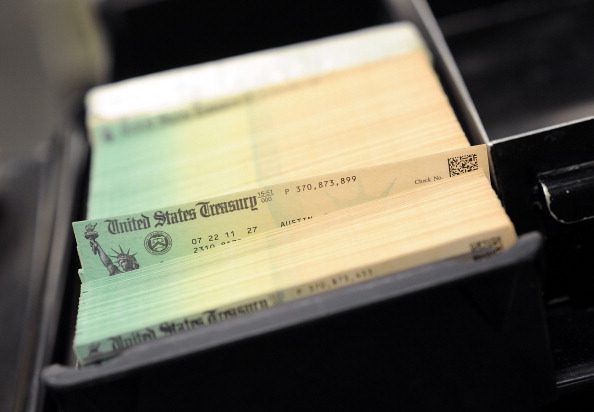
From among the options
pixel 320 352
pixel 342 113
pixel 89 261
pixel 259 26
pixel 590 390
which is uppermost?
pixel 259 26

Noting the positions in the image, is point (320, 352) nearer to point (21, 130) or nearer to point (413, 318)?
point (413, 318)

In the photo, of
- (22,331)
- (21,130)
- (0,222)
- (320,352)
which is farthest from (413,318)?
(21,130)

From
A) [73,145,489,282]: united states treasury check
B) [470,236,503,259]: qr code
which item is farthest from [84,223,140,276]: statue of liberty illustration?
[470,236,503,259]: qr code

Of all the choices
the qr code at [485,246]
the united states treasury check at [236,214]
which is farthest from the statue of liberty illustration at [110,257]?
the qr code at [485,246]

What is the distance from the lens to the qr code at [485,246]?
1.65ft

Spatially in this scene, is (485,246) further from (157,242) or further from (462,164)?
(157,242)

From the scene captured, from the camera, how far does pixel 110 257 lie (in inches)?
21.4

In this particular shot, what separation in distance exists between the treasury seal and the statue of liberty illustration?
0.02m

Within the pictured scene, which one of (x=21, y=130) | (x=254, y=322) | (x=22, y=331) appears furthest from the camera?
(x=21, y=130)

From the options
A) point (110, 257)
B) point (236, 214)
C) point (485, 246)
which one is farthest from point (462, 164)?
point (110, 257)

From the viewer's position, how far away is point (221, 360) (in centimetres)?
49

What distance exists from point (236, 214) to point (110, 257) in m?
0.11

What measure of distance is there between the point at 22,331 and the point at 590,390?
2.06ft

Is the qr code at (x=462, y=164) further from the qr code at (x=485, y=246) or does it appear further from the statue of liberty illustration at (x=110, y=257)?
the statue of liberty illustration at (x=110, y=257)
